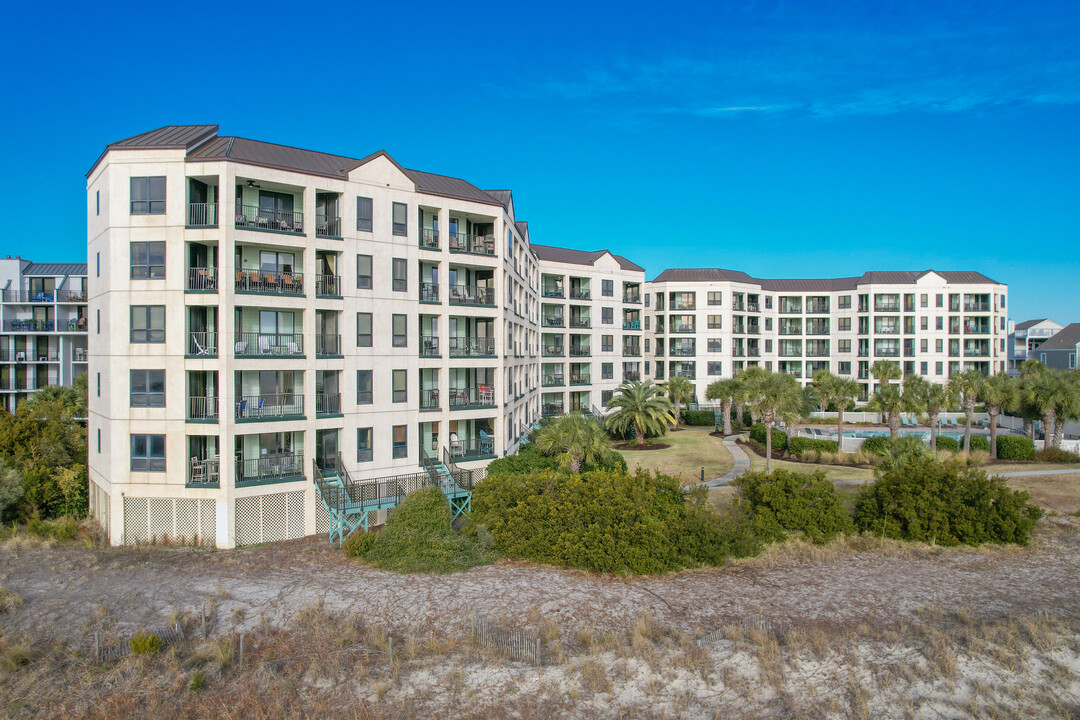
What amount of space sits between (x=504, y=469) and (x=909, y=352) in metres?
57.9

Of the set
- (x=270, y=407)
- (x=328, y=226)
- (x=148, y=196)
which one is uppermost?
(x=148, y=196)

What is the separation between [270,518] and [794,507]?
21303 mm

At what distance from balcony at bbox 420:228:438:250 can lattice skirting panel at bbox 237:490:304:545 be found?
41.1 feet

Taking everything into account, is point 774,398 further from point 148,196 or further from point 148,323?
point 148,196

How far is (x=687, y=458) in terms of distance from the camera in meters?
42.9

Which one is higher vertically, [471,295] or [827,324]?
[827,324]

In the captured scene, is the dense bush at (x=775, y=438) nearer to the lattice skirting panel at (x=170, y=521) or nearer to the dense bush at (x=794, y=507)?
the dense bush at (x=794, y=507)

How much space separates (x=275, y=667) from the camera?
1530 cm

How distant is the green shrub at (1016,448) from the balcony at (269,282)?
4355 centimetres

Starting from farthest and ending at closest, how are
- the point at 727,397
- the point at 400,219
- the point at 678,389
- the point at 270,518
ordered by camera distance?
the point at 678,389 → the point at 727,397 → the point at 400,219 → the point at 270,518

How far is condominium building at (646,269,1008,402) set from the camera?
6644cm

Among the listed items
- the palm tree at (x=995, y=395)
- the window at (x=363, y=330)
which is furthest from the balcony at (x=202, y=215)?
the palm tree at (x=995, y=395)

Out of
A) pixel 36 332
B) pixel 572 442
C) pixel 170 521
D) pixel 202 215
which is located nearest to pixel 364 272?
pixel 202 215

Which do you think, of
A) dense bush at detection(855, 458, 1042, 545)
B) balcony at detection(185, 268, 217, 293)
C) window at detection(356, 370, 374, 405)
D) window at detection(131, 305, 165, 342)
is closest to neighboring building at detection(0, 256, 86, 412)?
window at detection(131, 305, 165, 342)
